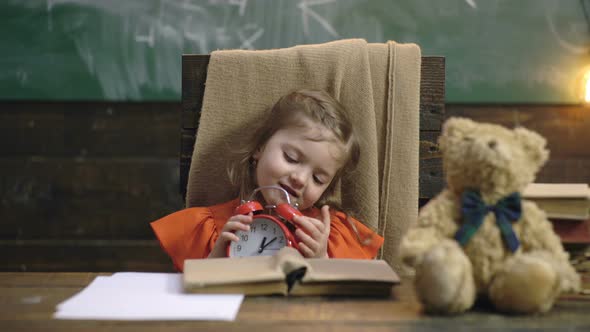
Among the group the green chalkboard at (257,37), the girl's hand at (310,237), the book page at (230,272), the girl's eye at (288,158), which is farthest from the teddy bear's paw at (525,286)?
the green chalkboard at (257,37)

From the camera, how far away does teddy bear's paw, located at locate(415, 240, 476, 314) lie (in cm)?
60

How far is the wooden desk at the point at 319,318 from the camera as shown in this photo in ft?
1.98

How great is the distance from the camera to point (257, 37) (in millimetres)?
2117

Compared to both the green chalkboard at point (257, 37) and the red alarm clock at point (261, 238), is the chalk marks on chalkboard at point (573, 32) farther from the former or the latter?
the red alarm clock at point (261, 238)

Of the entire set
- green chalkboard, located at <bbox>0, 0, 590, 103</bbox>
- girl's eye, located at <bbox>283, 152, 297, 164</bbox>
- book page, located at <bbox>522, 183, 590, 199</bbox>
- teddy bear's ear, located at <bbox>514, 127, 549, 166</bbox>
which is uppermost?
green chalkboard, located at <bbox>0, 0, 590, 103</bbox>

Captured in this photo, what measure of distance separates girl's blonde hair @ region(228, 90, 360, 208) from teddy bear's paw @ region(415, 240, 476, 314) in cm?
55

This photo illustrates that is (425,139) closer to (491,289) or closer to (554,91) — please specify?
(491,289)

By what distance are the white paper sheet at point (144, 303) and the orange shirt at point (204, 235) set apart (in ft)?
1.19

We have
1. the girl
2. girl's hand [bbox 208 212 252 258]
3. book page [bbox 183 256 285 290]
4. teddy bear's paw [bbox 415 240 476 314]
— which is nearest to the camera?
teddy bear's paw [bbox 415 240 476 314]

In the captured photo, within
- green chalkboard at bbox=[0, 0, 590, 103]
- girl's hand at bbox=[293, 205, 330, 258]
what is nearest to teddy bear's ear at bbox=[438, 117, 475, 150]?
girl's hand at bbox=[293, 205, 330, 258]

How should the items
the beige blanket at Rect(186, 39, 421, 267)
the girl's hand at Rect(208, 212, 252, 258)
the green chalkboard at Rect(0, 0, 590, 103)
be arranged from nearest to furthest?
the girl's hand at Rect(208, 212, 252, 258)
the beige blanket at Rect(186, 39, 421, 267)
the green chalkboard at Rect(0, 0, 590, 103)

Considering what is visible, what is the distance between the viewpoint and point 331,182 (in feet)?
4.11

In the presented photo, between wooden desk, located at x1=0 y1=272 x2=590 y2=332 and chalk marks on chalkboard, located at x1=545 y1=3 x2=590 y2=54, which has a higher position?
chalk marks on chalkboard, located at x1=545 y1=3 x2=590 y2=54

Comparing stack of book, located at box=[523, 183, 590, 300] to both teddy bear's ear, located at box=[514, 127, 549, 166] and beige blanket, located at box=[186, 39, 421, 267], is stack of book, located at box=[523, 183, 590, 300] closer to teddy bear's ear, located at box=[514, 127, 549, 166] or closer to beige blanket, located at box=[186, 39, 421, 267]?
teddy bear's ear, located at box=[514, 127, 549, 166]
